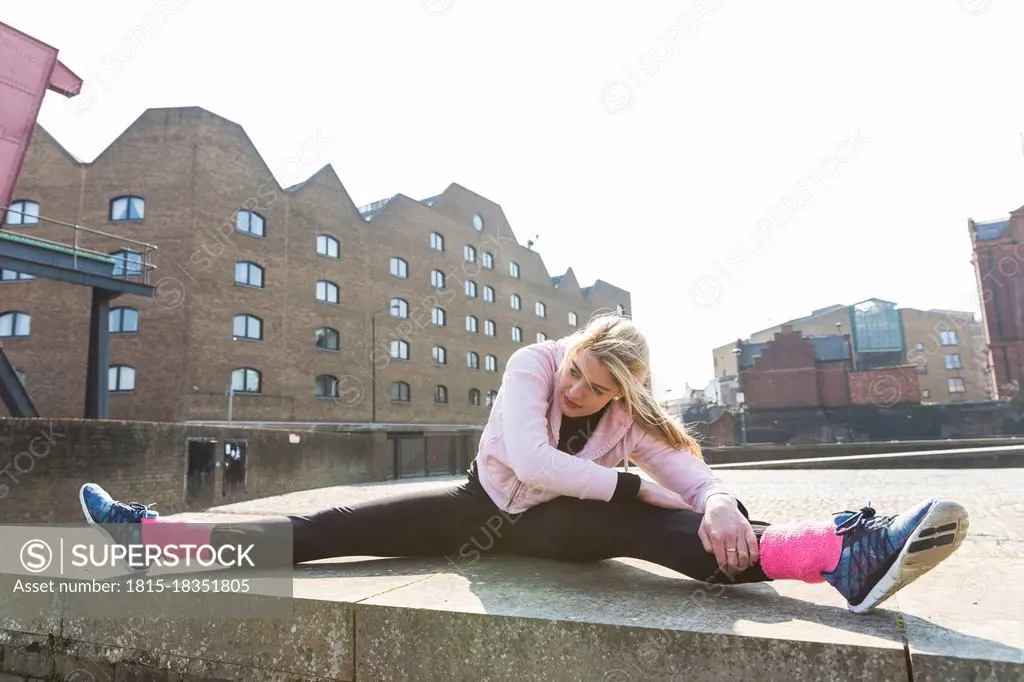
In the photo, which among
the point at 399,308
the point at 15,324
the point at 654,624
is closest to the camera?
the point at 654,624

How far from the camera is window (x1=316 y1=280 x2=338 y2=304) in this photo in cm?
2888

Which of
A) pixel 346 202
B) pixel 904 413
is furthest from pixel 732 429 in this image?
pixel 346 202

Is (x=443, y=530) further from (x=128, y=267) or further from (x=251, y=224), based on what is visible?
(x=251, y=224)

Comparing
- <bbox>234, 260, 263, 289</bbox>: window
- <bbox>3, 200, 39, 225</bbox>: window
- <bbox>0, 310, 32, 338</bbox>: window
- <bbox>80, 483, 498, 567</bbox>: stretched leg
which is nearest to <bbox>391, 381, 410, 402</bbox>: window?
<bbox>234, 260, 263, 289</bbox>: window

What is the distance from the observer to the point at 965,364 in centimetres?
5091

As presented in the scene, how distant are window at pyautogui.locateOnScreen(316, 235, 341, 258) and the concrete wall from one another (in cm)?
1564

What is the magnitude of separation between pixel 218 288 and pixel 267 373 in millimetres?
4088

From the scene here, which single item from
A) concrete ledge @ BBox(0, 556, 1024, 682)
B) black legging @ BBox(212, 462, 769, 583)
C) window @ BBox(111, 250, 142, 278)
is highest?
window @ BBox(111, 250, 142, 278)

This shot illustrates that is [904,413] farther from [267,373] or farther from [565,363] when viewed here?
[565,363]

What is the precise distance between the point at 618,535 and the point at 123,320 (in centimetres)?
2677

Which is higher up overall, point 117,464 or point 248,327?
point 248,327

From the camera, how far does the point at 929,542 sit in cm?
156

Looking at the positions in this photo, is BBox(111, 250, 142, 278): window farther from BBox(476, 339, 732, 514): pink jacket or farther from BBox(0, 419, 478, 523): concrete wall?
BBox(476, 339, 732, 514): pink jacket

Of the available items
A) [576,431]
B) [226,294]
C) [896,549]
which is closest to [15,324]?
[226,294]
